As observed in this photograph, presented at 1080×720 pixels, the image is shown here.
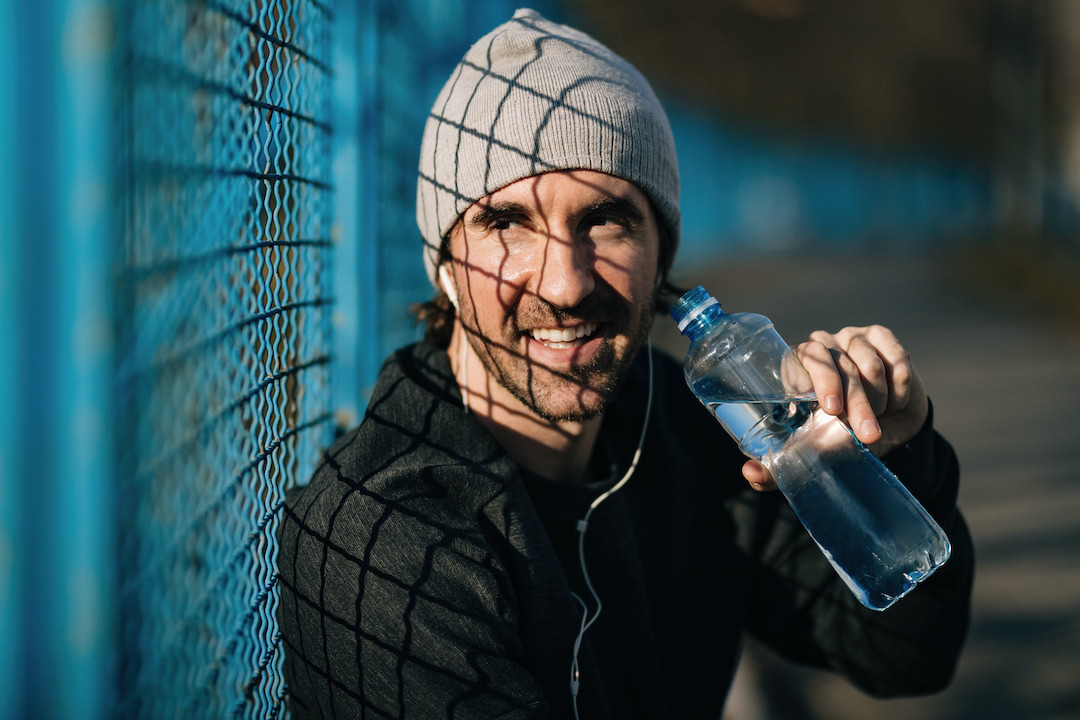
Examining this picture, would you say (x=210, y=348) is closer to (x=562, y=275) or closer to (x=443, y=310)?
(x=562, y=275)

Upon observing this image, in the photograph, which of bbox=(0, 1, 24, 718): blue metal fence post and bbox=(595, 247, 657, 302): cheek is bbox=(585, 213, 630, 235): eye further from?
bbox=(0, 1, 24, 718): blue metal fence post

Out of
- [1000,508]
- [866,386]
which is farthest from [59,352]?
[1000,508]

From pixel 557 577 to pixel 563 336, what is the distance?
458 millimetres

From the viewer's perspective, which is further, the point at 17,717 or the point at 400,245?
the point at 400,245

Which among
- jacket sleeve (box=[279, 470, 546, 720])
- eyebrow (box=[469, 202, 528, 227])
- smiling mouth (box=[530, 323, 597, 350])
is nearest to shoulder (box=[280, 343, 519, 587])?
jacket sleeve (box=[279, 470, 546, 720])

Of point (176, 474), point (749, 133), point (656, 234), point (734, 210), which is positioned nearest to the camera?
point (176, 474)

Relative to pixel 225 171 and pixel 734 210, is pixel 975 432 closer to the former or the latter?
pixel 225 171

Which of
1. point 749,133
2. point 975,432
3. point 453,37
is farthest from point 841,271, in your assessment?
point 453,37

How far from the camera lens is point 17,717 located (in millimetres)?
757

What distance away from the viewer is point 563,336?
178cm

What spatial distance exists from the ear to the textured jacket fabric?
4.9 inches

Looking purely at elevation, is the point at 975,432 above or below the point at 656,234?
below

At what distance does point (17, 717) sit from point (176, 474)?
348 mm

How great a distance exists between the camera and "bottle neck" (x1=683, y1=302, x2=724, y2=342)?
1.54m
